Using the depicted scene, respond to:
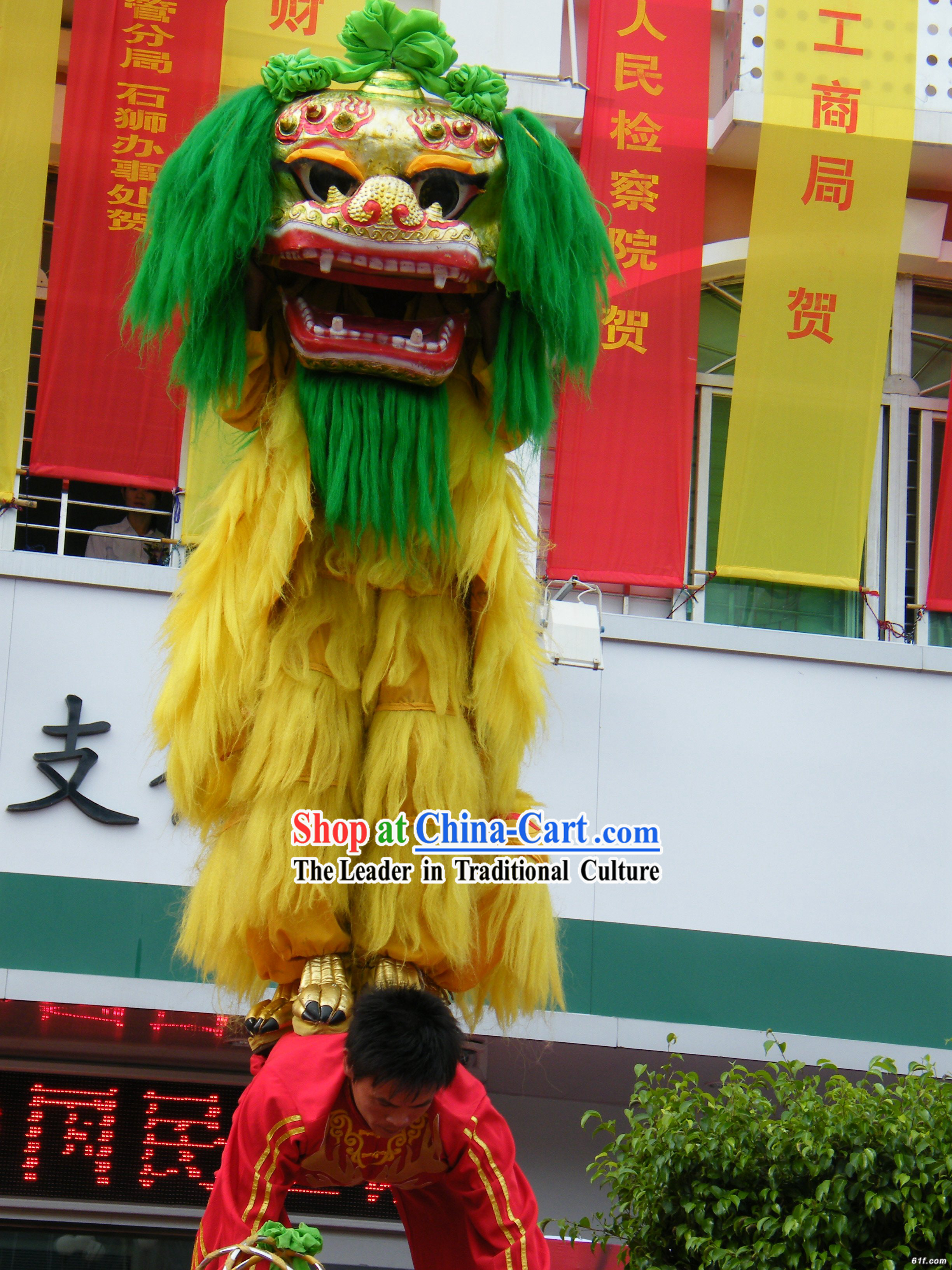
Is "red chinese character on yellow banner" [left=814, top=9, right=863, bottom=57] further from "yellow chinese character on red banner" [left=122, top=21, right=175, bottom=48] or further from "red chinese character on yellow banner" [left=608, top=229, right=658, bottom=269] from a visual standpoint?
"yellow chinese character on red banner" [left=122, top=21, right=175, bottom=48]

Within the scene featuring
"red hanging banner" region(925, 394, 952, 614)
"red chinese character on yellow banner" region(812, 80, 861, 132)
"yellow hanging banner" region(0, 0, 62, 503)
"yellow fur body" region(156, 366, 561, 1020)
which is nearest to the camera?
"yellow fur body" region(156, 366, 561, 1020)

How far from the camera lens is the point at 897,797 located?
210 inches

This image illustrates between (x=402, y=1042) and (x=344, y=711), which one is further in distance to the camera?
(x=344, y=711)

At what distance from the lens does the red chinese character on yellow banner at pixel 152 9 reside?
544 cm

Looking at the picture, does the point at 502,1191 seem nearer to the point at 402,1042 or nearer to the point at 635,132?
the point at 402,1042

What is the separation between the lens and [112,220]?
5.37 m

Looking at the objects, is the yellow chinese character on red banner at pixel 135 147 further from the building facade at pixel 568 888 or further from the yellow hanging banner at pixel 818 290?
the yellow hanging banner at pixel 818 290

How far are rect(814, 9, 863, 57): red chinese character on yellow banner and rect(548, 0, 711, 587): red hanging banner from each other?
47cm

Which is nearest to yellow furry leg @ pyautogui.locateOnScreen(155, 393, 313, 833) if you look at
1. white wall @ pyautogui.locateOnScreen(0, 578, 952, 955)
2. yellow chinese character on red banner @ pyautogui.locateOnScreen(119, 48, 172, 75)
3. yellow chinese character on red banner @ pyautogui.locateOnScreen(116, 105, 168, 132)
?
white wall @ pyautogui.locateOnScreen(0, 578, 952, 955)

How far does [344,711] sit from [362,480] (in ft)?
1.36

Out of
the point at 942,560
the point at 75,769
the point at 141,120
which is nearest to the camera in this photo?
the point at 75,769

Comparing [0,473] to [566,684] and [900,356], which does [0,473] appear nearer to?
[566,684]

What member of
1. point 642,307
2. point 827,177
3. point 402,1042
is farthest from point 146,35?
point 402,1042

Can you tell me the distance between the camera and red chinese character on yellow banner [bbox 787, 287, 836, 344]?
228 inches
